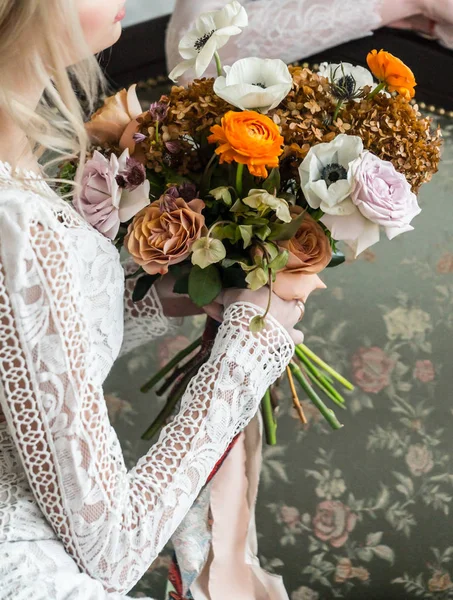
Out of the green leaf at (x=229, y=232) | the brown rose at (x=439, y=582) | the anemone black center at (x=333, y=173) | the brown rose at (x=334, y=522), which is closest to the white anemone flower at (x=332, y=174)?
the anemone black center at (x=333, y=173)

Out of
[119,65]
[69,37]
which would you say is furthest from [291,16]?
[69,37]

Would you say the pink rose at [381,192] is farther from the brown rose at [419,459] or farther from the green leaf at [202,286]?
the brown rose at [419,459]

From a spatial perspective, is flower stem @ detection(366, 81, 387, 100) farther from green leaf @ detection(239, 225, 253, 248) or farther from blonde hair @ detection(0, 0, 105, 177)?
blonde hair @ detection(0, 0, 105, 177)

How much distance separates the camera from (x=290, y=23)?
1457mm

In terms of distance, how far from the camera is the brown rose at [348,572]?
1.70 meters

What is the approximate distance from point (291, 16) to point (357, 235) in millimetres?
659

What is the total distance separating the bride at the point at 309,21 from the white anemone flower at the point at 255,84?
48cm

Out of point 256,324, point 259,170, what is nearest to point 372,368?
point 256,324

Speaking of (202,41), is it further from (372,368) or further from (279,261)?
(372,368)

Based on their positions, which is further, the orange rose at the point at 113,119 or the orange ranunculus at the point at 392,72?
the orange rose at the point at 113,119

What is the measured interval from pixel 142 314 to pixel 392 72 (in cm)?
54

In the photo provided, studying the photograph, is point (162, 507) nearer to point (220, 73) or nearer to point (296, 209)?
point (296, 209)

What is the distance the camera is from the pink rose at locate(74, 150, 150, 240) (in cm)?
101

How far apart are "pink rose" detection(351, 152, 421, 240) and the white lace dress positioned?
0.74ft
